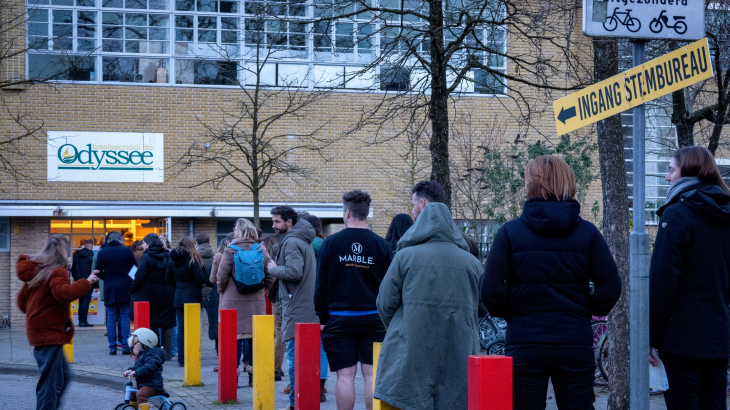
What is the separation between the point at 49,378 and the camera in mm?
7086

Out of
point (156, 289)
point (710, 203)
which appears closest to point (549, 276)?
point (710, 203)

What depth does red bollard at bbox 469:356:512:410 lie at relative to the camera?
137 inches

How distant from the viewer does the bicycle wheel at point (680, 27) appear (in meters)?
3.85

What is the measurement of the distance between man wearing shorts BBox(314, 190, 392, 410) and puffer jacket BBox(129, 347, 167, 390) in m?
1.76

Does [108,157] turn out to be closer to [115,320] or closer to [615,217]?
[115,320]

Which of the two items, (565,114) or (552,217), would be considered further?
(565,114)

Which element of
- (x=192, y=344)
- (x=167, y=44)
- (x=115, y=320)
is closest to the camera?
(x=192, y=344)

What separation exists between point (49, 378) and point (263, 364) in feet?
6.39

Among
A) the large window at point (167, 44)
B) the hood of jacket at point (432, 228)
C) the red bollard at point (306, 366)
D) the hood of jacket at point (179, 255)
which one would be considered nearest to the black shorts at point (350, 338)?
the red bollard at point (306, 366)

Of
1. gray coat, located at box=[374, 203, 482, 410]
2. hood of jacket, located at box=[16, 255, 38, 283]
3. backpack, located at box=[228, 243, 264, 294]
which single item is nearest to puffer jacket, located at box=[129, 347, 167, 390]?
hood of jacket, located at box=[16, 255, 38, 283]

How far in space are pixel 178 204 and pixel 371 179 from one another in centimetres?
515

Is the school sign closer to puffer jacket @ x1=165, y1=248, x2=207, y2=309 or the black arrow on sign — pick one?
puffer jacket @ x1=165, y1=248, x2=207, y2=309

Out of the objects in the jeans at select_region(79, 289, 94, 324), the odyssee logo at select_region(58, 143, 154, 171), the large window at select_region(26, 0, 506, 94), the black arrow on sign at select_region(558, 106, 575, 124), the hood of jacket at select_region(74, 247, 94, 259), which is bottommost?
the jeans at select_region(79, 289, 94, 324)

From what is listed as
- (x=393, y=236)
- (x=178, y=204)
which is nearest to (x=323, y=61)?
(x=178, y=204)
